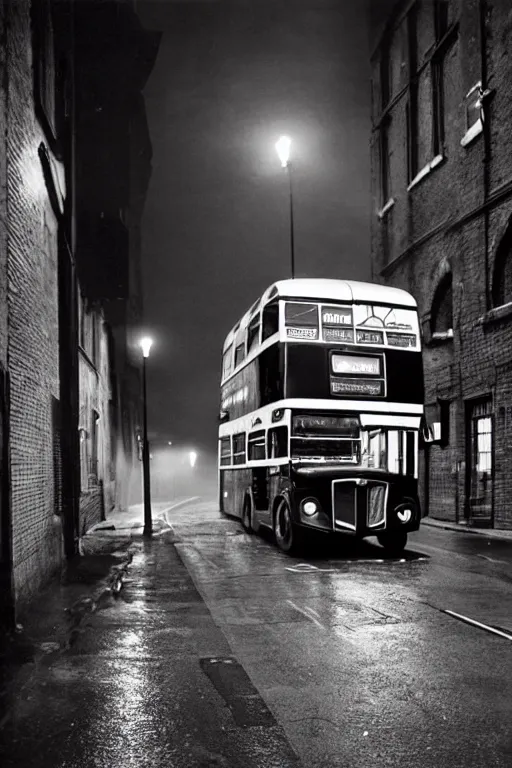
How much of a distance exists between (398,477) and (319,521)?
1.74m

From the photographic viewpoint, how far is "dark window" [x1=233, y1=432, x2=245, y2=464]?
19141 mm

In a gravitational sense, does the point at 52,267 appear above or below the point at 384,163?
below

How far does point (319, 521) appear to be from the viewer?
46.4 ft

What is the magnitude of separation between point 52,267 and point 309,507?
20.9 ft

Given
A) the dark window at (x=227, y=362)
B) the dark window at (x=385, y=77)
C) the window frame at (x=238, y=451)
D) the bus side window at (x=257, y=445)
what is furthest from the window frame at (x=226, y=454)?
the dark window at (x=385, y=77)

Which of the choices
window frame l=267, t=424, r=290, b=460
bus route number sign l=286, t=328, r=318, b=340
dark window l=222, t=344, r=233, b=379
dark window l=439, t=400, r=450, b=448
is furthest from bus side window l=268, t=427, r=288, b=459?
dark window l=439, t=400, r=450, b=448

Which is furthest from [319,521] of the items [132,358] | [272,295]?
[132,358]

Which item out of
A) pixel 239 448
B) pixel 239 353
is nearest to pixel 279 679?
pixel 239 448

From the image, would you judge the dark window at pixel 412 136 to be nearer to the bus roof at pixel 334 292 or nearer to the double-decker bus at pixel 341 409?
the bus roof at pixel 334 292

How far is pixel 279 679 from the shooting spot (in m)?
5.84

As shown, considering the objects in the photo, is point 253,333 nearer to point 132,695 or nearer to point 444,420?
point 444,420

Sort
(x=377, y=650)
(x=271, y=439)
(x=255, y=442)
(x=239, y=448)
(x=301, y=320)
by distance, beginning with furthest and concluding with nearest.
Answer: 1. (x=239, y=448)
2. (x=255, y=442)
3. (x=271, y=439)
4. (x=301, y=320)
5. (x=377, y=650)

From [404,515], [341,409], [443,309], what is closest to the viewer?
[404,515]

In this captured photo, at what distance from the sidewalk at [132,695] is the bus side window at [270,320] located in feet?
22.5
